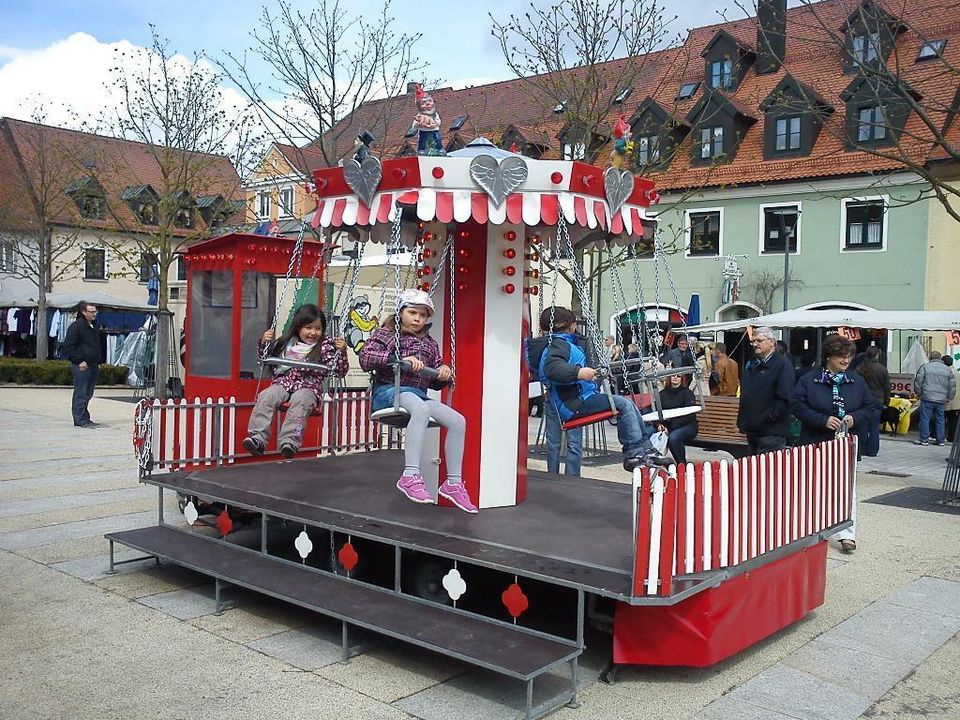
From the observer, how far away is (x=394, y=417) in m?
6.39

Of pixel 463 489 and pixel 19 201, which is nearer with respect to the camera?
pixel 463 489

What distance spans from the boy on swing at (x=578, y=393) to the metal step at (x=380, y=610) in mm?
2164

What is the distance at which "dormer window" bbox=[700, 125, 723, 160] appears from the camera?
29250mm

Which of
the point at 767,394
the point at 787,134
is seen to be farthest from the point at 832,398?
the point at 787,134

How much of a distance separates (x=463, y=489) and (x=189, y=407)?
3111mm

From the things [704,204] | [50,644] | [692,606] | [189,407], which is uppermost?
[704,204]

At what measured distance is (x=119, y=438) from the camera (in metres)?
14.3

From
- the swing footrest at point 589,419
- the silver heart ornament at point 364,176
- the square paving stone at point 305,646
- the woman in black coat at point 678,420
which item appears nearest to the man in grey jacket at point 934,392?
the woman in black coat at point 678,420

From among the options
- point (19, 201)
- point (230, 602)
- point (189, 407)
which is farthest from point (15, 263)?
point (230, 602)

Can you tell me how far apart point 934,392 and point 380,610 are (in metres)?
15.4

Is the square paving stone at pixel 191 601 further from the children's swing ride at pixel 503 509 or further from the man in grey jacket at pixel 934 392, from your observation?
the man in grey jacket at pixel 934 392

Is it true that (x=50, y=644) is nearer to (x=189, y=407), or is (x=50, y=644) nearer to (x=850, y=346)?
(x=189, y=407)

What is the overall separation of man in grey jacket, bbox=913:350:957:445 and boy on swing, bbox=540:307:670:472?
12.2 meters

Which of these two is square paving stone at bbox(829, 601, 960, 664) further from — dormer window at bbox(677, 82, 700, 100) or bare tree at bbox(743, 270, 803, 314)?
dormer window at bbox(677, 82, 700, 100)
